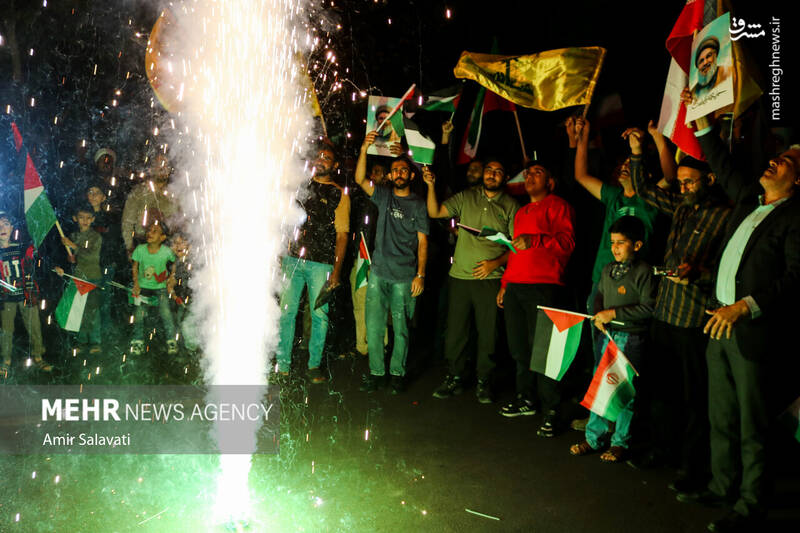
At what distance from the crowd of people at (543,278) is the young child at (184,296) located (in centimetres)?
2

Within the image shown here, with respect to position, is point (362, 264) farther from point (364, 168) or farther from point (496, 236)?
point (496, 236)

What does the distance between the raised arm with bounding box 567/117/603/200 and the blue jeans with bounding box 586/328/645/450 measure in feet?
4.86

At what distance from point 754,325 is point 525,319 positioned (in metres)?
2.30

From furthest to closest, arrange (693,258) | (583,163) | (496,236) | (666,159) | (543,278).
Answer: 1. (496,236)
2. (583,163)
3. (543,278)
4. (666,159)
5. (693,258)

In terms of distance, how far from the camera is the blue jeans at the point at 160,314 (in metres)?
7.09

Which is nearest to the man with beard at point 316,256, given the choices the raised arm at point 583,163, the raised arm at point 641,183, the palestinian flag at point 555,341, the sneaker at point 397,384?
the sneaker at point 397,384

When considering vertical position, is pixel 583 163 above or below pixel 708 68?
below

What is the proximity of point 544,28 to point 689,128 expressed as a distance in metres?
5.59

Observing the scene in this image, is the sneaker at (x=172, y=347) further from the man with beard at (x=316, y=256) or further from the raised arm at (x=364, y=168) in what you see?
the raised arm at (x=364, y=168)

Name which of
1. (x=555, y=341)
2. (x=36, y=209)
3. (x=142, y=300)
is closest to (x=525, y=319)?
(x=555, y=341)

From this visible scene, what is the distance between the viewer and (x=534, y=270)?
5531 millimetres

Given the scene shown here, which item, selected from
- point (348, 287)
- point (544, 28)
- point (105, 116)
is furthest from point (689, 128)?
point (105, 116)

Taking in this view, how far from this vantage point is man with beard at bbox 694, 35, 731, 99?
438cm

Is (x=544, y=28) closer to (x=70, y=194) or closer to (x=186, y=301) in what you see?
(x=186, y=301)
